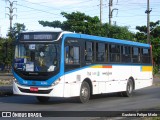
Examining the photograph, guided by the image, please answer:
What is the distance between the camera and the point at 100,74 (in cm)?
1941

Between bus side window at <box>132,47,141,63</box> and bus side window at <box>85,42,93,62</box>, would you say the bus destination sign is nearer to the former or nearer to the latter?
bus side window at <box>85,42,93,62</box>

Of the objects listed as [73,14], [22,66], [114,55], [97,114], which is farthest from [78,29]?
[97,114]

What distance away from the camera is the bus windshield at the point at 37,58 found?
16594 millimetres

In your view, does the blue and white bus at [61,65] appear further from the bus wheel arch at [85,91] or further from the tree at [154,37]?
the tree at [154,37]

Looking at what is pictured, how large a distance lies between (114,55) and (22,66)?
5.52 metres

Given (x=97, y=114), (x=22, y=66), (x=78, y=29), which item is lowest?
(x=97, y=114)

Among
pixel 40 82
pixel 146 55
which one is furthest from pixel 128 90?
pixel 40 82

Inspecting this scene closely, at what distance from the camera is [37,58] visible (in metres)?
16.8

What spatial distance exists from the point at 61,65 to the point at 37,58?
1.04 metres

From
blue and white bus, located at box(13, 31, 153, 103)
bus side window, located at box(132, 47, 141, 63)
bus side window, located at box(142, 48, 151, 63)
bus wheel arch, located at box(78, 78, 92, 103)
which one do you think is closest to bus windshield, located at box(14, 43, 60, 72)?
blue and white bus, located at box(13, 31, 153, 103)


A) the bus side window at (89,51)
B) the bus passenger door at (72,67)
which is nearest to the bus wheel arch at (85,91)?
the bus passenger door at (72,67)

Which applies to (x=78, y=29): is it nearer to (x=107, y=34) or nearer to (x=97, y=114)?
(x=107, y=34)

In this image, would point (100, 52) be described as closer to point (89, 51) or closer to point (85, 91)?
point (89, 51)

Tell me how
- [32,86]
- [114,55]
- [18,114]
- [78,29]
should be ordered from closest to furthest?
[18,114], [32,86], [114,55], [78,29]
